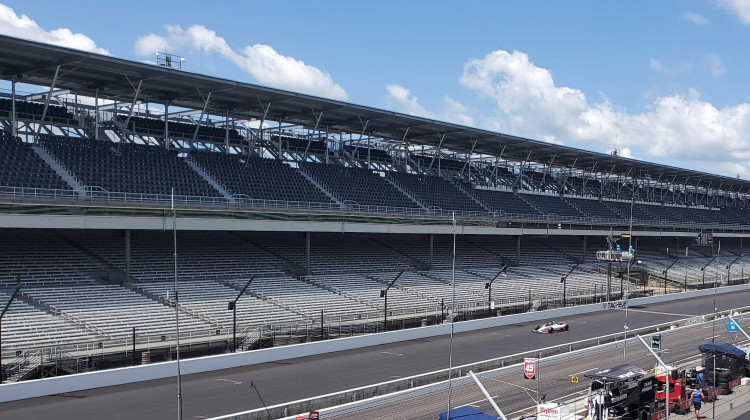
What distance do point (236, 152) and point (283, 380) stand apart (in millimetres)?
28900

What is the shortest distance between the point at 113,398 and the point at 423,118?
38571mm

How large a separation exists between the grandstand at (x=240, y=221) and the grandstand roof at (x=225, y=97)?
0.20 metres

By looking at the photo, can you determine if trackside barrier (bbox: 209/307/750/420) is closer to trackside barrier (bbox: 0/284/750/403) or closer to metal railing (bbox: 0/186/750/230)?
trackside barrier (bbox: 0/284/750/403)

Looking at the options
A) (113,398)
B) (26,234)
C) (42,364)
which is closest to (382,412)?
(113,398)

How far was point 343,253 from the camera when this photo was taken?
5138 cm

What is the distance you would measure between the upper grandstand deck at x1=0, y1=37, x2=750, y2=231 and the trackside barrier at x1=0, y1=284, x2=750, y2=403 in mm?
10176

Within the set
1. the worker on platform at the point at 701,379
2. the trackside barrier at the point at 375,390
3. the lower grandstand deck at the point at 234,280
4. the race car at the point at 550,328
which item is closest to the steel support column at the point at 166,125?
the lower grandstand deck at the point at 234,280

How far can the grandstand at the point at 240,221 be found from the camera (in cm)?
3328

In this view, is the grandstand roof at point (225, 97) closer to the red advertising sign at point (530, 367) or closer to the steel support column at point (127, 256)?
the steel support column at point (127, 256)

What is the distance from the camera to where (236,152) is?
5375cm

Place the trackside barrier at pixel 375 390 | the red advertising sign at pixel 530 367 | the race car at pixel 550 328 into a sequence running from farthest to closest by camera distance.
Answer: the race car at pixel 550 328
the red advertising sign at pixel 530 367
the trackside barrier at pixel 375 390

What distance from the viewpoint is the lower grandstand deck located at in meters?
31.4

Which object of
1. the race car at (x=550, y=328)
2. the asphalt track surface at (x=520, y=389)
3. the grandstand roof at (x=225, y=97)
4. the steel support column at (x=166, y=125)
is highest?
the grandstand roof at (x=225, y=97)

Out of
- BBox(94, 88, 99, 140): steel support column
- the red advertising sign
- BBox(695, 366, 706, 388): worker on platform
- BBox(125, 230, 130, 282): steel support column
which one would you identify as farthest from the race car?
BBox(94, 88, 99, 140): steel support column
